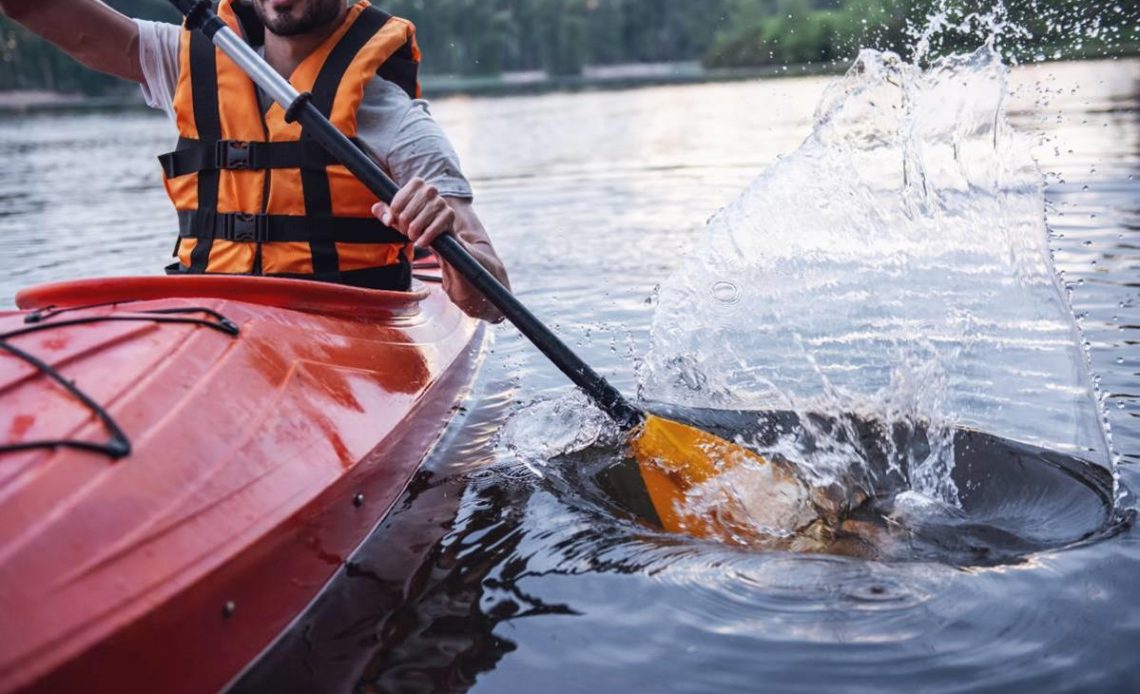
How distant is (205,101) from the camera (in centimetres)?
321

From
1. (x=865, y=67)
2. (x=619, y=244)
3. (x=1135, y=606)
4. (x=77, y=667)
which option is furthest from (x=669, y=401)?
(x=619, y=244)

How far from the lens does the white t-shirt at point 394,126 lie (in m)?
3.21

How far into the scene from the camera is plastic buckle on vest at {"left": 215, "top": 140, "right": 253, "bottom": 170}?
314cm

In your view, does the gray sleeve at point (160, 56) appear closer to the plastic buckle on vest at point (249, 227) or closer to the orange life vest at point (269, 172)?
the orange life vest at point (269, 172)

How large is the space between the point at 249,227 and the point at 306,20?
68 centimetres

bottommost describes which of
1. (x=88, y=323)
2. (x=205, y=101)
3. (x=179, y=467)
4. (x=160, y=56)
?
(x=179, y=467)

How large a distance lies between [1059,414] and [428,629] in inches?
98.1

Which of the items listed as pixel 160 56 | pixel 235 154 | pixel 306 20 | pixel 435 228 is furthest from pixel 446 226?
pixel 160 56

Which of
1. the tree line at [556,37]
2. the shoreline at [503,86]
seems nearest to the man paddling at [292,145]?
the shoreline at [503,86]

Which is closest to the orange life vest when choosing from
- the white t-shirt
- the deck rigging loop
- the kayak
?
the white t-shirt

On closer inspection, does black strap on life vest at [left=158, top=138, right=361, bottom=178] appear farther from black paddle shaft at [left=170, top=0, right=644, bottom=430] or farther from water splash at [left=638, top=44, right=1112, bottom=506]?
water splash at [left=638, top=44, right=1112, bottom=506]

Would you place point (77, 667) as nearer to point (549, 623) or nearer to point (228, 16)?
point (549, 623)

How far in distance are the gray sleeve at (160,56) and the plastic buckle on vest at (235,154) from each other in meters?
0.35

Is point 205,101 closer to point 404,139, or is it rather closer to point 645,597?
point 404,139
